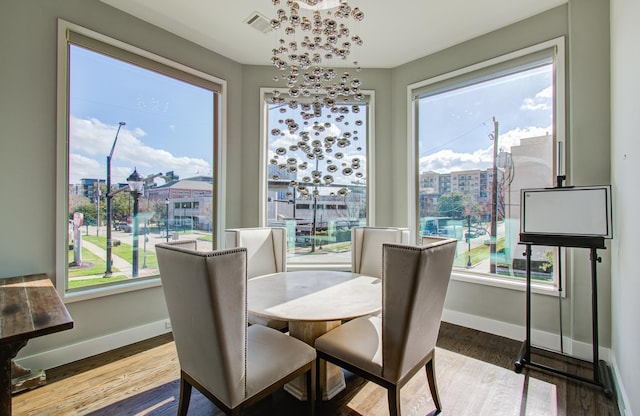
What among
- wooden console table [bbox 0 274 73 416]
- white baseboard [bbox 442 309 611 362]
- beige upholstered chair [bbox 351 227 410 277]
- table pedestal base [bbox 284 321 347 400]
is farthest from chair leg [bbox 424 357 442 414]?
wooden console table [bbox 0 274 73 416]

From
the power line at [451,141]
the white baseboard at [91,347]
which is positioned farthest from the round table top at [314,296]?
the power line at [451,141]

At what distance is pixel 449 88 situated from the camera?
3.29m

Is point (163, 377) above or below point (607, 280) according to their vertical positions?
below

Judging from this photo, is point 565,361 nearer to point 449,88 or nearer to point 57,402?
point 449,88

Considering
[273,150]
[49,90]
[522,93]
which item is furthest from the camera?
[273,150]

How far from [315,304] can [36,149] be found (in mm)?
2362

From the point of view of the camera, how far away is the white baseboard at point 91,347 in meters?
2.18

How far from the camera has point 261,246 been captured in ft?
9.03

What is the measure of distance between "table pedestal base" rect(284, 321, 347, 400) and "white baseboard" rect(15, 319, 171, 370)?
1.58 meters

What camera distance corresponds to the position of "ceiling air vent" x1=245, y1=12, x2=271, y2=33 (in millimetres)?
2697

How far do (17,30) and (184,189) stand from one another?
1.68 metres

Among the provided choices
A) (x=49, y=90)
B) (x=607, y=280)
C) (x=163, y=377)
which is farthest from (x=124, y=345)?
(x=607, y=280)

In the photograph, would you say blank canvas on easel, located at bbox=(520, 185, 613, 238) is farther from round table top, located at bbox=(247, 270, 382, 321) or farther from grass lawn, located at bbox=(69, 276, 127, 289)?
grass lawn, located at bbox=(69, 276, 127, 289)

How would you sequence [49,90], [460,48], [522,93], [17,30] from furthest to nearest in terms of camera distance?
[460,48] → [522,93] → [49,90] → [17,30]
